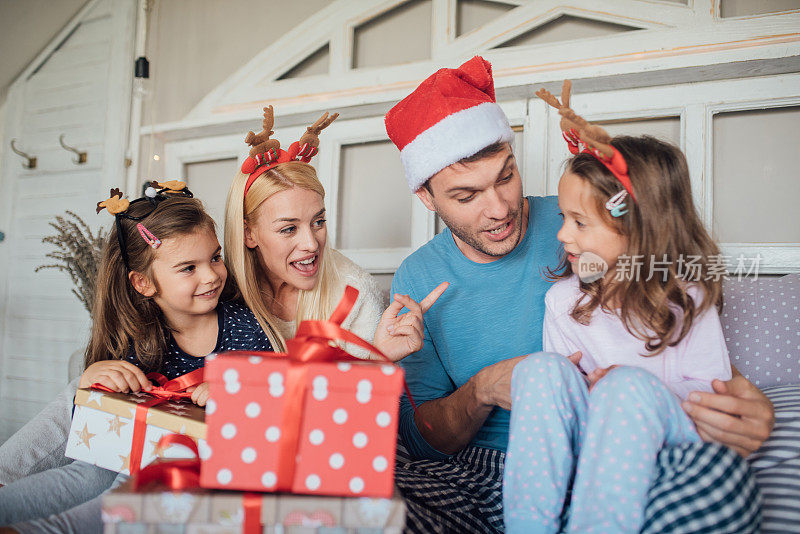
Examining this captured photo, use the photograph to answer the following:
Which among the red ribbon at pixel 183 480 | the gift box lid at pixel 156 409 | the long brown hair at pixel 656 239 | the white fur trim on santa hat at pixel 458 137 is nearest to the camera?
the red ribbon at pixel 183 480

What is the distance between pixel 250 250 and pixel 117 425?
75 cm

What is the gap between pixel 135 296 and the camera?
1.82 metres

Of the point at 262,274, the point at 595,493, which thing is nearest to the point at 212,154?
the point at 262,274

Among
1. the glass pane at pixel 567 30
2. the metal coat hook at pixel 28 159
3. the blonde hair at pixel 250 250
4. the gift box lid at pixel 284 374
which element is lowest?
the gift box lid at pixel 284 374

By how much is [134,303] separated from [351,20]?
1.60 metres

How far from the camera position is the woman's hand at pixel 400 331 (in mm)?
1409

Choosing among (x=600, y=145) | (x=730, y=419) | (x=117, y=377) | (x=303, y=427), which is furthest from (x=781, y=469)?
(x=117, y=377)

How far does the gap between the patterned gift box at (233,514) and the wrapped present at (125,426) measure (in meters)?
0.31

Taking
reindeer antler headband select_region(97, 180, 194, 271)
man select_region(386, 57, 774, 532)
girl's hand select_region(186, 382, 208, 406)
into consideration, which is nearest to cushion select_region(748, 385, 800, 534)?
man select_region(386, 57, 774, 532)

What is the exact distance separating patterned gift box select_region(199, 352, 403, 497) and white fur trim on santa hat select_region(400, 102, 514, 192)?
2.73 ft

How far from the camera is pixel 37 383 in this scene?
316 centimetres

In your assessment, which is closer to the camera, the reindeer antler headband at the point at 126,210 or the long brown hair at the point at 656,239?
the long brown hair at the point at 656,239

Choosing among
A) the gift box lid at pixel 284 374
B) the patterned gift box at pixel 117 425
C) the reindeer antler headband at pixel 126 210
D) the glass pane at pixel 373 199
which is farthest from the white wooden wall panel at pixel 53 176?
the gift box lid at pixel 284 374

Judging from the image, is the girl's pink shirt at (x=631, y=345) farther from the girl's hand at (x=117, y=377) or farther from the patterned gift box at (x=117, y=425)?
the girl's hand at (x=117, y=377)
